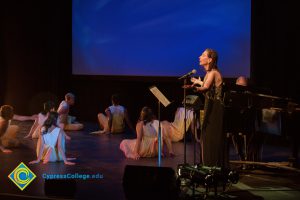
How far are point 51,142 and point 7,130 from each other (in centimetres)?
164

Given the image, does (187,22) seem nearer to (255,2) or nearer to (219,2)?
(219,2)

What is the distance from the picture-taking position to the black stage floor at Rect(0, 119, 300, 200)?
222 inches

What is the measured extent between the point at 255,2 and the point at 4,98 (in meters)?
7.88

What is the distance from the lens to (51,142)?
7352 millimetres

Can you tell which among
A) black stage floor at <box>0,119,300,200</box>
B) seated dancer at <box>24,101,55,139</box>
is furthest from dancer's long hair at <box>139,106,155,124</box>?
seated dancer at <box>24,101,55,139</box>

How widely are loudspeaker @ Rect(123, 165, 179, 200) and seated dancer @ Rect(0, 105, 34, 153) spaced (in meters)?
3.98

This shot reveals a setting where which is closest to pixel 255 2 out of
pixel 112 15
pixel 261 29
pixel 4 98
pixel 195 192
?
pixel 261 29

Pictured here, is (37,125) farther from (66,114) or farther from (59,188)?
(59,188)

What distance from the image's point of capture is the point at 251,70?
9523 mm

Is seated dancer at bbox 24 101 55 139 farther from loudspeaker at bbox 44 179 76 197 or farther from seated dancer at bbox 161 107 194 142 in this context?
loudspeaker at bbox 44 179 76 197

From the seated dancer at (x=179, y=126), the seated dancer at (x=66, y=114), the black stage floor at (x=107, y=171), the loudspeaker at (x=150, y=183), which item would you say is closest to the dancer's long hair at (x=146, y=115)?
the black stage floor at (x=107, y=171)

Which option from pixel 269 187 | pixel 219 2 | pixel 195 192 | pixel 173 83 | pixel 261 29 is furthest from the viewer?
pixel 173 83

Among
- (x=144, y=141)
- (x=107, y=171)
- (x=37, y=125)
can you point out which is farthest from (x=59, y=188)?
(x=37, y=125)

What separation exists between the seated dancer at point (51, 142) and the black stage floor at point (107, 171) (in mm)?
187
